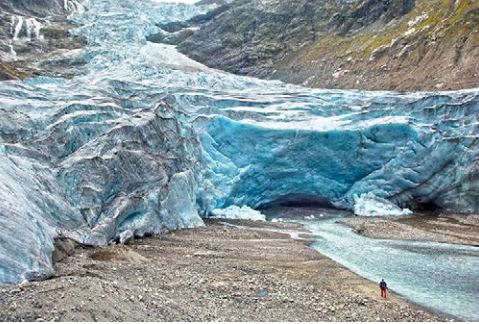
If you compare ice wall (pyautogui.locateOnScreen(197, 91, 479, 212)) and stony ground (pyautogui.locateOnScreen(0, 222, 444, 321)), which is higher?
ice wall (pyautogui.locateOnScreen(197, 91, 479, 212))

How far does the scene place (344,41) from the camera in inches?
4318

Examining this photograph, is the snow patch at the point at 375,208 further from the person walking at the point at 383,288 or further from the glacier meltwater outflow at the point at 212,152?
the person walking at the point at 383,288

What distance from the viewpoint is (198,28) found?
137 m

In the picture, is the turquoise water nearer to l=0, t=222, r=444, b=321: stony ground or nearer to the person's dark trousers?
the person's dark trousers

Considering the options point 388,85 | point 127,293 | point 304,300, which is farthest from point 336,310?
point 388,85

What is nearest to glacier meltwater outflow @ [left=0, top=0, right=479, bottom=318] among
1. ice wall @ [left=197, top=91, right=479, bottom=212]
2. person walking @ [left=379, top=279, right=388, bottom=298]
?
ice wall @ [left=197, top=91, right=479, bottom=212]

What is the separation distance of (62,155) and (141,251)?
9.63 meters

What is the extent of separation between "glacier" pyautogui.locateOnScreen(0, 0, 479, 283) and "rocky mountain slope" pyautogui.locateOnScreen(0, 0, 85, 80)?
45726 mm

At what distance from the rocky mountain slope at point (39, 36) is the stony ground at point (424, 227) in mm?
61444

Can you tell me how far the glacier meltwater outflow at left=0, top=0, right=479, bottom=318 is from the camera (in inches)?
1173

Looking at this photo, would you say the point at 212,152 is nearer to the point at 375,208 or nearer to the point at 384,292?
the point at 375,208

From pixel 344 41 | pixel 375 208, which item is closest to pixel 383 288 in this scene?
pixel 375 208

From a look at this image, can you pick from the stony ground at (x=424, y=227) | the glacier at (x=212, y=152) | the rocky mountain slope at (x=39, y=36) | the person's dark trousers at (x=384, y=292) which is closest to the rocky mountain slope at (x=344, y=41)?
the rocky mountain slope at (x=39, y=36)

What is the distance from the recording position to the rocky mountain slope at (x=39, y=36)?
99062 mm
